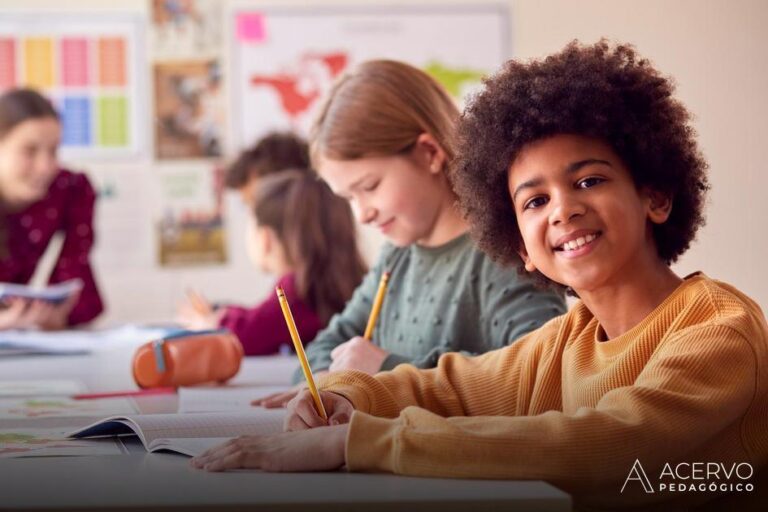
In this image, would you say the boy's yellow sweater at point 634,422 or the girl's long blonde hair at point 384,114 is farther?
the girl's long blonde hair at point 384,114

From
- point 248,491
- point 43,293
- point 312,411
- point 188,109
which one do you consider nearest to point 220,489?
point 248,491

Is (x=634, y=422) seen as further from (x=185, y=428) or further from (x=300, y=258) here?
(x=300, y=258)

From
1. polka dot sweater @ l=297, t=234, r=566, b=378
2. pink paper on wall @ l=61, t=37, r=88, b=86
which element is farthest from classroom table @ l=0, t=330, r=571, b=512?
pink paper on wall @ l=61, t=37, r=88, b=86

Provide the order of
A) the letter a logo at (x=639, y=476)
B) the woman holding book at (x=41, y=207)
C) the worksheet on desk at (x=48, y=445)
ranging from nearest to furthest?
the letter a logo at (x=639, y=476) < the worksheet on desk at (x=48, y=445) < the woman holding book at (x=41, y=207)

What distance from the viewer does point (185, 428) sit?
1.22 m

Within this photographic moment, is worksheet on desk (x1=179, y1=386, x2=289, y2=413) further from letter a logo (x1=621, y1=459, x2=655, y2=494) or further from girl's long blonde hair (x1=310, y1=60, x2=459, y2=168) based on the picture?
letter a logo (x1=621, y1=459, x2=655, y2=494)

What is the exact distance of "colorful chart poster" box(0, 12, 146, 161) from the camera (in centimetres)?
445

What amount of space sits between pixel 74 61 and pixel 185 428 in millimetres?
3554

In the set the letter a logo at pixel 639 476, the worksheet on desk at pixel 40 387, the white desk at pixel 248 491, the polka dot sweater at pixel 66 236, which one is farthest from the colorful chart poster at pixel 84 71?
the letter a logo at pixel 639 476

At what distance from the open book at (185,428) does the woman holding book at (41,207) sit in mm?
1940

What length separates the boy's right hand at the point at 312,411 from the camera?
111 centimetres

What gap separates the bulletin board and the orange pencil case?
8.75ft

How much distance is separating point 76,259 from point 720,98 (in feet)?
7.64

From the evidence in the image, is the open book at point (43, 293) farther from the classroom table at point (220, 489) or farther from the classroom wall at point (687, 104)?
the classroom table at point (220, 489)
